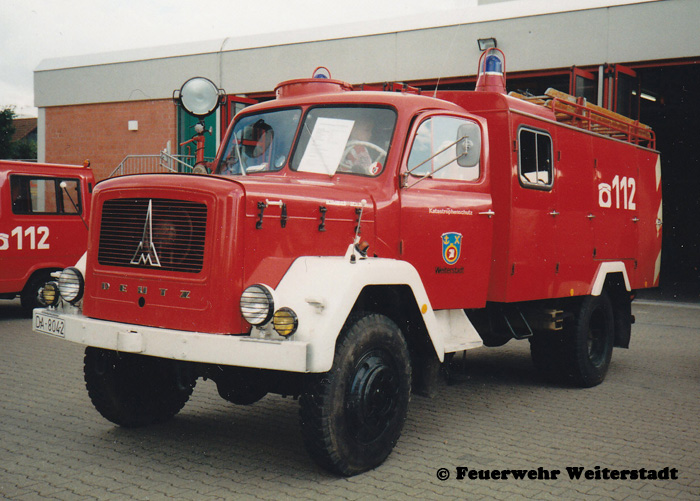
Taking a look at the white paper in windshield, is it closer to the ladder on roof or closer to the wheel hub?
the wheel hub

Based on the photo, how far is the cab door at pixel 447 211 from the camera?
5289 mm

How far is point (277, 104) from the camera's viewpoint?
226 inches

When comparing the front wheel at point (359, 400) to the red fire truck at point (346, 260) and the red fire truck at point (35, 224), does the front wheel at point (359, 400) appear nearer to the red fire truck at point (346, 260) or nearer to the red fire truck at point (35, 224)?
the red fire truck at point (346, 260)

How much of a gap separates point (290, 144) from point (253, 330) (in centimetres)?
171

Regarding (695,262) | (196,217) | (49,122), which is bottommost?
(695,262)

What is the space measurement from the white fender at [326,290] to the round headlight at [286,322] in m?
0.04

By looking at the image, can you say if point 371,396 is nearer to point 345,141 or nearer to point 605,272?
point 345,141

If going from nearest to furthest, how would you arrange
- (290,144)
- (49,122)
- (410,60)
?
(290,144), (410,60), (49,122)

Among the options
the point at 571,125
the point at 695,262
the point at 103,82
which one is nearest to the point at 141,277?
the point at 571,125

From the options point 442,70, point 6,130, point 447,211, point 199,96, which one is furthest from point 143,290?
point 6,130

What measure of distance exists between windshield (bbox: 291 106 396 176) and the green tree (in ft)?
127

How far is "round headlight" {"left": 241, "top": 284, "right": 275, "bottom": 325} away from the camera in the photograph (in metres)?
4.13

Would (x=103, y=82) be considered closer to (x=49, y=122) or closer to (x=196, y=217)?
(x=49, y=122)

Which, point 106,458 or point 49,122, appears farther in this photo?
point 49,122
